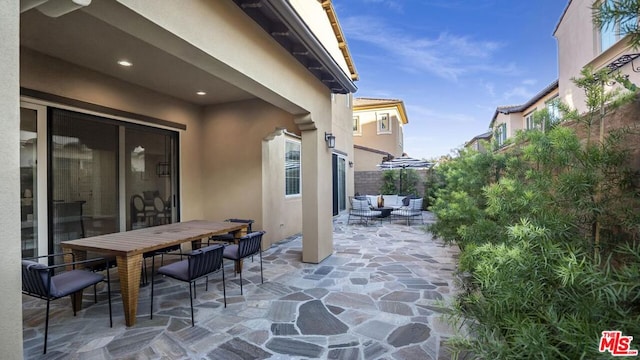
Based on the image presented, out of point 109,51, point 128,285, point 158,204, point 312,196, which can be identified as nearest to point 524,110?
point 312,196

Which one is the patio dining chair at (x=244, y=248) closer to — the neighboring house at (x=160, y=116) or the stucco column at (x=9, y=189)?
the neighboring house at (x=160, y=116)

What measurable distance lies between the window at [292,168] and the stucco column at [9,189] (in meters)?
6.75

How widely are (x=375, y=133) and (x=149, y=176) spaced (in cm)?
1594

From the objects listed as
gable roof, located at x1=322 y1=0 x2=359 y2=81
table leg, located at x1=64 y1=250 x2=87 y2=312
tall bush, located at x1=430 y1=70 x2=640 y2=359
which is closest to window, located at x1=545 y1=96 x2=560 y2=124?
tall bush, located at x1=430 y1=70 x2=640 y2=359

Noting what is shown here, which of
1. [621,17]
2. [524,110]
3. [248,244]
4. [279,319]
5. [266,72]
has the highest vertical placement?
[524,110]

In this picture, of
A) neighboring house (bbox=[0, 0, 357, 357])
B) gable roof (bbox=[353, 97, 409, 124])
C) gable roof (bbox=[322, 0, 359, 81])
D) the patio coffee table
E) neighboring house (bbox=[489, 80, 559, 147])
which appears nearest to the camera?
neighboring house (bbox=[0, 0, 357, 357])

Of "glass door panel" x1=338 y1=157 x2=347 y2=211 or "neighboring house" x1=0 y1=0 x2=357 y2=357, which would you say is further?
"glass door panel" x1=338 y1=157 x2=347 y2=211

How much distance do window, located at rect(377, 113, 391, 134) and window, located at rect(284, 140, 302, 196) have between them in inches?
474

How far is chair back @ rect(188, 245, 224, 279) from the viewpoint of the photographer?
3477 millimetres

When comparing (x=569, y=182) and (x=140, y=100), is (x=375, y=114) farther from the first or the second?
(x=569, y=182)

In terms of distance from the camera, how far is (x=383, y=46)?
13.5m

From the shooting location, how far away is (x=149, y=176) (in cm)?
623

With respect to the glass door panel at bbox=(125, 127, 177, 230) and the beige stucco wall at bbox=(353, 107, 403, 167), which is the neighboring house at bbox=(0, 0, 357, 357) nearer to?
the glass door panel at bbox=(125, 127, 177, 230)

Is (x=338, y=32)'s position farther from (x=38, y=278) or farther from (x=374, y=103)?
(x=38, y=278)
